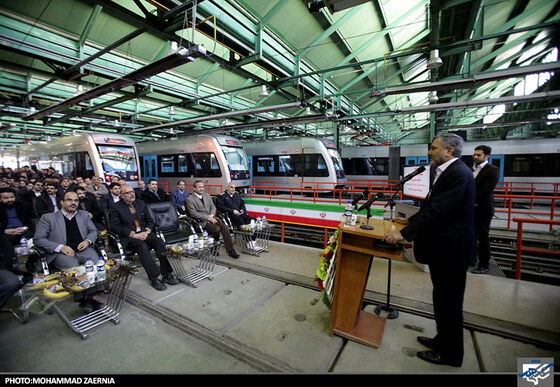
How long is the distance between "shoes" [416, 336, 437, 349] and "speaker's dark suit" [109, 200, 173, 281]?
3.32 m

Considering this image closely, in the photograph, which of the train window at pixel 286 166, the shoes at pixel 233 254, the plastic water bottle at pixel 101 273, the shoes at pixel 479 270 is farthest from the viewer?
the train window at pixel 286 166

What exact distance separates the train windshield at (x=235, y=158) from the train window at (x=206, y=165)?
20.0 inches

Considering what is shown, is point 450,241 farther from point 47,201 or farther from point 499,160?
point 499,160

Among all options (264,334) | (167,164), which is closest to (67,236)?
(264,334)

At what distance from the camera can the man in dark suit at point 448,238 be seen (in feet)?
6.19

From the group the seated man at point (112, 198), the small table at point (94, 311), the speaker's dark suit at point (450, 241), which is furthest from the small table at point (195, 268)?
the speaker's dark suit at point (450, 241)

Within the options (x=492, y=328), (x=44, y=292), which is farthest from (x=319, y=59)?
(x=44, y=292)

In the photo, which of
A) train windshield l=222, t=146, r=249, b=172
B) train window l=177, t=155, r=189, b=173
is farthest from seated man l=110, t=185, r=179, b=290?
train window l=177, t=155, r=189, b=173

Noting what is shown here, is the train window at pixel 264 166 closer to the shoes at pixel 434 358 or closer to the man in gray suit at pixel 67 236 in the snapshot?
the man in gray suit at pixel 67 236

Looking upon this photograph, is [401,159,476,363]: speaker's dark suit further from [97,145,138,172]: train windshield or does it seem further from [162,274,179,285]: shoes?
[97,145,138,172]: train windshield

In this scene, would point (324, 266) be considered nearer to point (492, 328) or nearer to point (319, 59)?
point (492, 328)

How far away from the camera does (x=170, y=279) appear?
3.61m

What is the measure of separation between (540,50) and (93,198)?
16.2 m

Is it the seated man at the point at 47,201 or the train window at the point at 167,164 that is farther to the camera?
the train window at the point at 167,164
